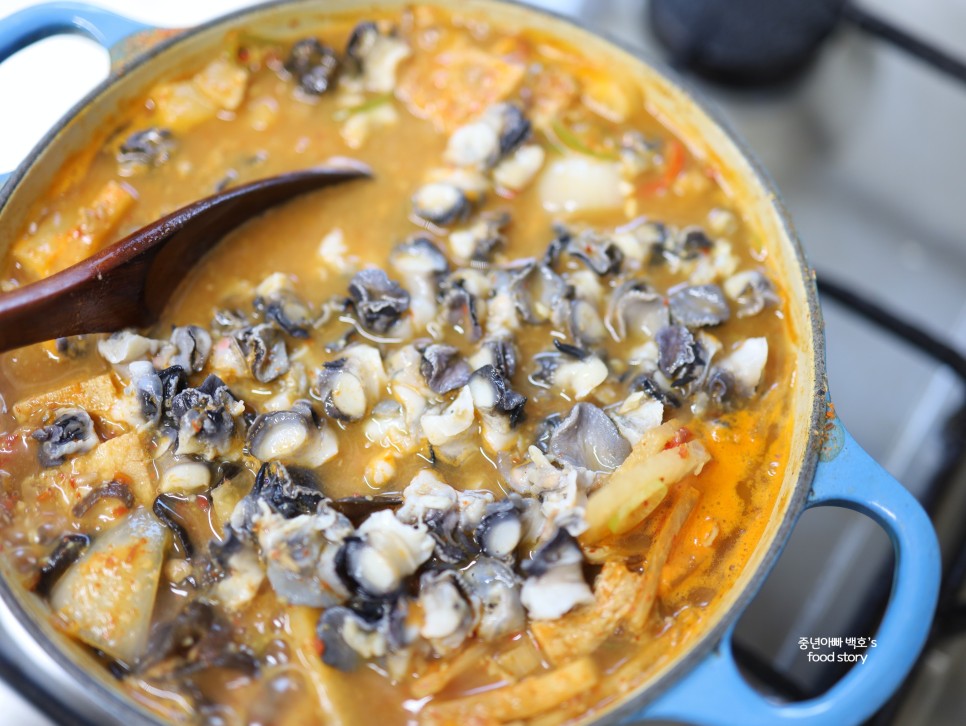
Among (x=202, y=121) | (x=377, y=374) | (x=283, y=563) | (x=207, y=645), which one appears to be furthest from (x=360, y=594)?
(x=202, y=121)

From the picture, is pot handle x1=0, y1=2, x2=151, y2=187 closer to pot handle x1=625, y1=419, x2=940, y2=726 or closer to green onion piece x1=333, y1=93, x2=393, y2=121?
green onion piece x1=333, y1=93, x2=393, y2=121

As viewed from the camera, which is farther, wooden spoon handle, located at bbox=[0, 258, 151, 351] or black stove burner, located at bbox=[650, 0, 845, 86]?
black stove burner, located at bbox=[650, 0, 845, 86]

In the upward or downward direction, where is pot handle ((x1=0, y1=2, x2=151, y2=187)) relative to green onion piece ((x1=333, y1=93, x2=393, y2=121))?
upward

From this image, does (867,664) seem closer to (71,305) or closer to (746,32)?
(71,305)

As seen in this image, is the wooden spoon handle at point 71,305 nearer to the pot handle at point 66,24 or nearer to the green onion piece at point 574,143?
the pot handle at point 66,24

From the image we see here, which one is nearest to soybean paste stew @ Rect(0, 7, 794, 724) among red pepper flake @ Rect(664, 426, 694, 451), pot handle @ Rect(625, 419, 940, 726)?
red pepper flake @ Rect(664, 426, 694, 451)

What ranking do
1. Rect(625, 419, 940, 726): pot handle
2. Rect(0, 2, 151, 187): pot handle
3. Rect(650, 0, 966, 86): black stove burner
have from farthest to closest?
Rect(650, 0, 966, 86): black stove burner
Rect(0, 2, 151, 187): pot handle
Rect(625, 419, 940, 726): pot handle

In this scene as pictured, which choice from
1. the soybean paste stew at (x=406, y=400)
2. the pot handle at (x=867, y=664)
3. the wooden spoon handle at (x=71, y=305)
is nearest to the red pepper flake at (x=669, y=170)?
the soybean paste stew at (x=406, y=400)

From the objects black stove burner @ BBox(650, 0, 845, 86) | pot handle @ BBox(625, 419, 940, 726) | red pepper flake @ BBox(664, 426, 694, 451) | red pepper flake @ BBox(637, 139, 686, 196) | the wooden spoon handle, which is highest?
black stove burner @ BBox(650, 0, 845, 86)
